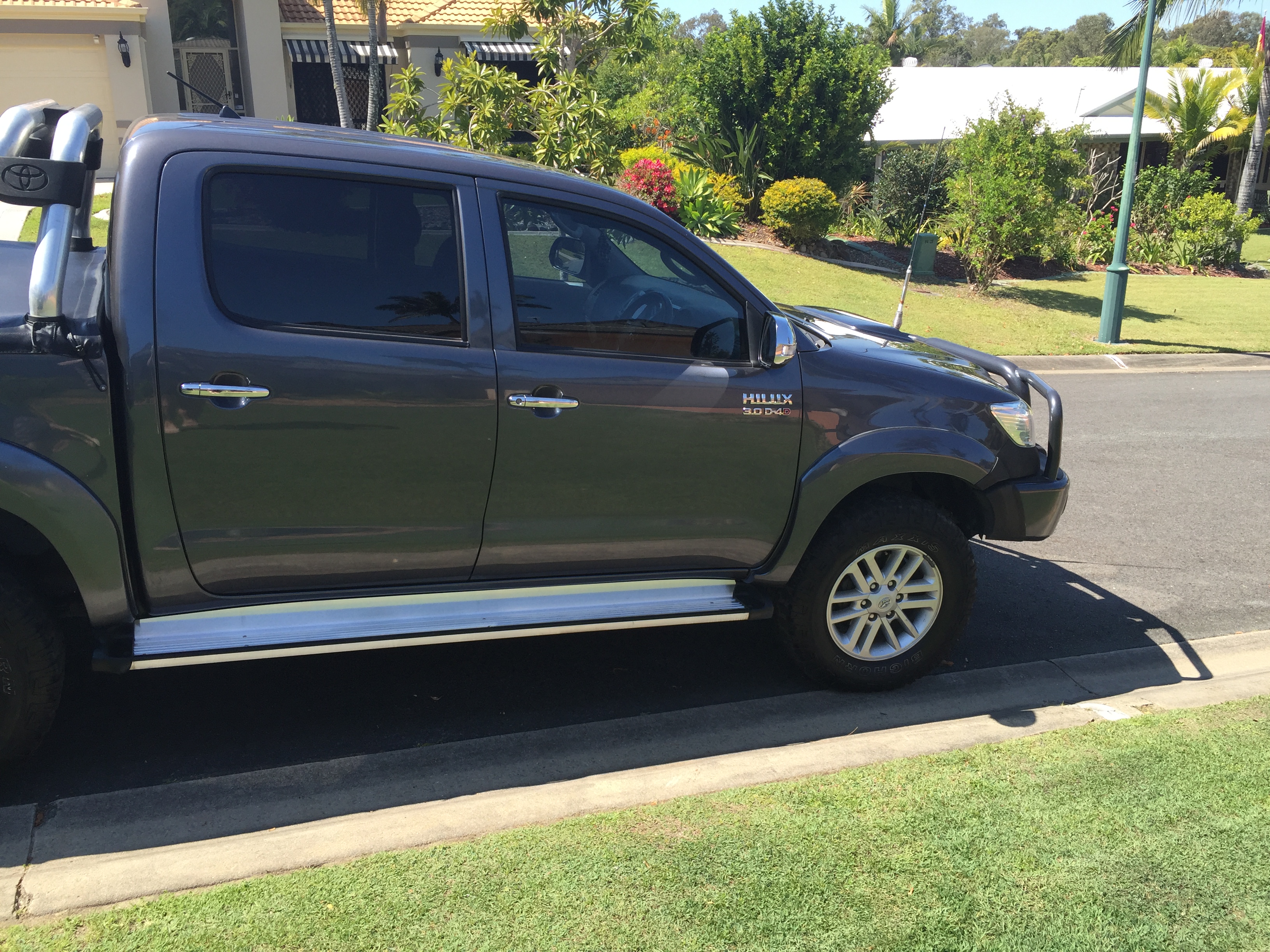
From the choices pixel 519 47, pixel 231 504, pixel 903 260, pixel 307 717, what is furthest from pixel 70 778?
pixel 519 47

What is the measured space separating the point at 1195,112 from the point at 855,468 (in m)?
31.7

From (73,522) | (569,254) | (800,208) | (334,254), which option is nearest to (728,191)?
(800,208)

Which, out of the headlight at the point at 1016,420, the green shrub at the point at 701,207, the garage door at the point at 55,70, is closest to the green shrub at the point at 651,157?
the green shrub at the point at 701,207

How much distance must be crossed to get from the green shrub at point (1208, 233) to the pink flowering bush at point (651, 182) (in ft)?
42.3

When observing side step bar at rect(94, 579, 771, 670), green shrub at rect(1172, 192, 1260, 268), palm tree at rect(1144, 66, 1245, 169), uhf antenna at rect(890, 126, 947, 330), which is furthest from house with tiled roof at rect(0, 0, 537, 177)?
side step bar at rect(94, 579, 771, 670)

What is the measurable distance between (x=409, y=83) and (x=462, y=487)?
1381cm

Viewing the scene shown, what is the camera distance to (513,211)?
3.83 m

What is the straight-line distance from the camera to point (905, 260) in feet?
66.9

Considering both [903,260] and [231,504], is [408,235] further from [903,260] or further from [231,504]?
[903,260]

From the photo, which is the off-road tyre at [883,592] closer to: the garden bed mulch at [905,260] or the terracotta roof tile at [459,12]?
the garden bed mulch at [905,260]

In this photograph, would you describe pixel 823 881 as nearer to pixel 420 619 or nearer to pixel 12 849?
pixel 420 619

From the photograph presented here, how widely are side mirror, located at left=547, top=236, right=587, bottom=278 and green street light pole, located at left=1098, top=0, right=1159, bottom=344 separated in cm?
1174

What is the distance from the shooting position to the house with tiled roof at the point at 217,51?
866 inches

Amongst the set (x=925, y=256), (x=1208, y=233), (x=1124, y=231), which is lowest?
(x=925, y=256)
